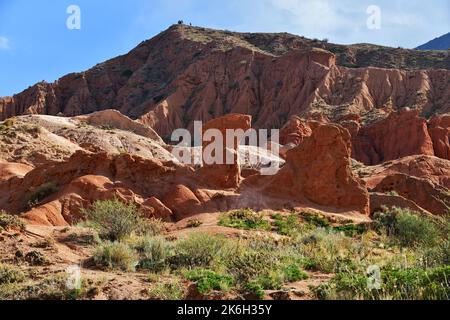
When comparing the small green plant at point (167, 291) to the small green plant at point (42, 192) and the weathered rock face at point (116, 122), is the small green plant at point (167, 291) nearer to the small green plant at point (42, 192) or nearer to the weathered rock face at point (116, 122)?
the small green plant at point (42, 192)

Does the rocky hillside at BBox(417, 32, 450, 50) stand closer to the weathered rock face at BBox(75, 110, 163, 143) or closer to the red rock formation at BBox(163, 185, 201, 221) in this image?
the weathered rock face at BBox(75, 110, 163, 143)

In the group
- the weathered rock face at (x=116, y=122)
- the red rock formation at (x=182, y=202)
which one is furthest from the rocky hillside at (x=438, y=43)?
the red rock formation at (x=182, y=202)

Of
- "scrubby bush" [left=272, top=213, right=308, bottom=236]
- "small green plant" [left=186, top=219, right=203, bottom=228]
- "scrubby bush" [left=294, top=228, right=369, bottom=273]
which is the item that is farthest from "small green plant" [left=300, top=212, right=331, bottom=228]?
"scrubby bush" [left=294, top=228, right=369, bottom=273]

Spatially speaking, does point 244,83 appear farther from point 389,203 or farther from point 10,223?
point 10,223

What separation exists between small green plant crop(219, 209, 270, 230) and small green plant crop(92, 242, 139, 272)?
721 cm

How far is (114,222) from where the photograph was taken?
48.9 feet

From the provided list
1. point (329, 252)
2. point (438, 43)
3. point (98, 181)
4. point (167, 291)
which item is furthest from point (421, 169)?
point (438, 43)

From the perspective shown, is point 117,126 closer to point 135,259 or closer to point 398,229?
point 398,229

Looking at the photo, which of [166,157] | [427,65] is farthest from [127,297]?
[427,65]

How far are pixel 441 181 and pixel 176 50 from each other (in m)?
57.7

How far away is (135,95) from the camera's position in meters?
83.6

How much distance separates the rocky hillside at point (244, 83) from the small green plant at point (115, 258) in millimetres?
50301

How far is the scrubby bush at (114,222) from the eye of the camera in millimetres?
14695

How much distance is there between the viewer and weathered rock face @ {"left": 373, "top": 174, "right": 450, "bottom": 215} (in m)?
29.3
